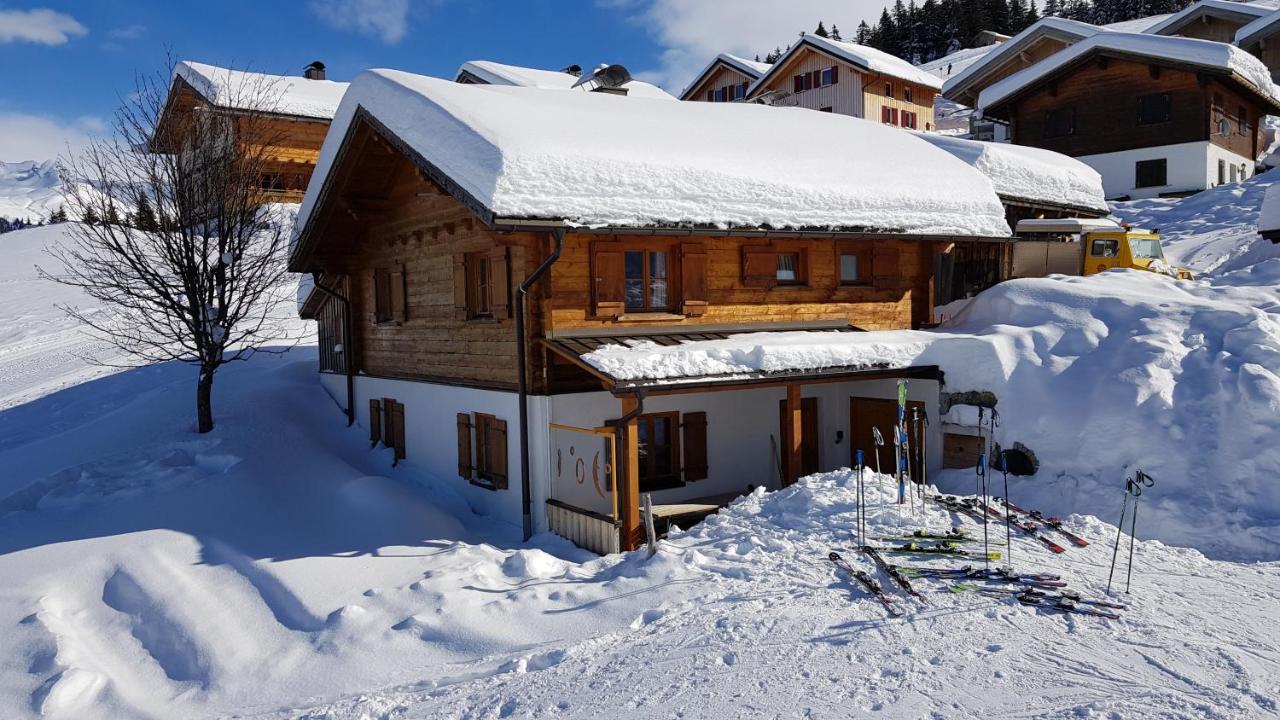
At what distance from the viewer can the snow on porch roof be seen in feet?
37.3

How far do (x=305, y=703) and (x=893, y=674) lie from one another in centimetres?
539

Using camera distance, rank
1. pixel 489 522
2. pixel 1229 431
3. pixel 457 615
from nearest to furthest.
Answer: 1. pixel 457 615
2. pixel 1229 431
3. pixel 489 522

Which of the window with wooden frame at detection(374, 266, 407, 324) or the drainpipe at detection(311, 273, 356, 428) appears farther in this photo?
the drainpipe at detection(311, 273, 356, 428)

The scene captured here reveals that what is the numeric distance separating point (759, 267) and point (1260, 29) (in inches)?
1634

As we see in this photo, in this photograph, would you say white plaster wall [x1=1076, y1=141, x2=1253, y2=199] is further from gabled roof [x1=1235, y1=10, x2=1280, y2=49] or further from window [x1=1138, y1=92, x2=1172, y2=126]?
gabled roof [x1=1235, y1=10, x2=1280, y2=49]

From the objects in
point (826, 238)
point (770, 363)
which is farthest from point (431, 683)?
point (826, 238)

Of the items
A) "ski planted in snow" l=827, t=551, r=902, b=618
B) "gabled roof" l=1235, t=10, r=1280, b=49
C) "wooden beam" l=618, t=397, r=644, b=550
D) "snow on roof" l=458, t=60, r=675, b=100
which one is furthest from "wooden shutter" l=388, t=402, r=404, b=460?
"gabled roof" l=1235, t=10, r=1280, b=49

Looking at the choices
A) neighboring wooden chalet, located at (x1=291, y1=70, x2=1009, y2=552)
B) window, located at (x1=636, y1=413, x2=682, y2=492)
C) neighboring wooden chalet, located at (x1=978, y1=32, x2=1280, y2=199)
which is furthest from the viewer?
neighboring wooden chalet, located at (x1=978, y1=32, x2=1280, y2=199)

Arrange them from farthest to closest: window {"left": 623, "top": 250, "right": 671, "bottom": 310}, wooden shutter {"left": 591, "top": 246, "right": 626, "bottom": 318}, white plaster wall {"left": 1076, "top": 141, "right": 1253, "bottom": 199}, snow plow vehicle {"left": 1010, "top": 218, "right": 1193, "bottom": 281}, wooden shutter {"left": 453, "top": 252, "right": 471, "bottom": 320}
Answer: white plaster wall {"left": 1076, "top": 141, "right": 1253, "bottom": 199}
snow plow vehicle {"left": 1010, "top": 218, "right": 1193, "bottom": 281}
wooden shutter {"left": 453, "top": 252, "right": 471, "bottom": 320}
window {"left": 623, "top": 250, "right": 671, "bottom": 310}
wooden shutter {"left": 591, "top": 246, "right": 626, "bottom": 318}

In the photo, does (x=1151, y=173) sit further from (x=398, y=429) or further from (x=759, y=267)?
(x=398, y=429)

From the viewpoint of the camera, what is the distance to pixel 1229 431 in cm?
1176

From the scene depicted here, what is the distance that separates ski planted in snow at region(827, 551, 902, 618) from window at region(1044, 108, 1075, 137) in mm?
29004

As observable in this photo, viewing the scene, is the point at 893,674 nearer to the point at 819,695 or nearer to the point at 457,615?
the point at 819,695

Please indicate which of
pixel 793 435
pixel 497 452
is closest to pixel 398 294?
pixel 497 452
